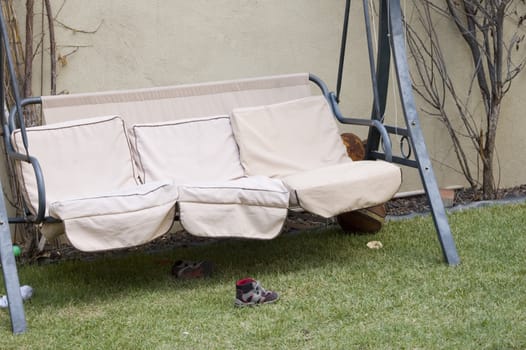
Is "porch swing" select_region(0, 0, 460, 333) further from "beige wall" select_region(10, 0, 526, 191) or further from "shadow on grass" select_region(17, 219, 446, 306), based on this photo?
"beige wall" select_region(10, 0, 526, 191)

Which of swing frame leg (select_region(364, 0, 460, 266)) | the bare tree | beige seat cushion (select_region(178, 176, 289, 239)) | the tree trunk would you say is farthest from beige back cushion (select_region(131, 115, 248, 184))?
the tree trunk

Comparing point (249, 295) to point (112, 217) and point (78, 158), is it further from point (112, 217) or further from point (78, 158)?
point (78, 158)

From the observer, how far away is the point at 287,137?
4.61 m

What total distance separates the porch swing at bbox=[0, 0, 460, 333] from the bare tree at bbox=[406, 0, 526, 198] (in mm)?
1045

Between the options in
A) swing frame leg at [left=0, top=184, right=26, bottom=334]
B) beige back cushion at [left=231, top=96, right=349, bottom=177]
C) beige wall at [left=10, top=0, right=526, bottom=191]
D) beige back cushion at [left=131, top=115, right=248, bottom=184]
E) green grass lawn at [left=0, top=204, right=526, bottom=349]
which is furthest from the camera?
beige wall at [left=10, top=0, right=526, bottom=191]

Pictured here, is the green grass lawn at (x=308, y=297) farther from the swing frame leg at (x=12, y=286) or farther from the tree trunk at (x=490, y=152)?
the tree trunk at (x=490, y=152)

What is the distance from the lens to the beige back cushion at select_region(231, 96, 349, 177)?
4.51m

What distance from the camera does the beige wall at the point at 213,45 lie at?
193 inches

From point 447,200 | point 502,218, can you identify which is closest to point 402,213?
point 447,200

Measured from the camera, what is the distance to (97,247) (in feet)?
11.8

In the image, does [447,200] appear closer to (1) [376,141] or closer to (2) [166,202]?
(1) [376,141]

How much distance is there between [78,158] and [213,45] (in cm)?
131

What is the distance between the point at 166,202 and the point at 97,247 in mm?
348

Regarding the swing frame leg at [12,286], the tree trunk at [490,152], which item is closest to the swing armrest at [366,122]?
the tree trunk at [490,152]
